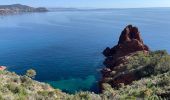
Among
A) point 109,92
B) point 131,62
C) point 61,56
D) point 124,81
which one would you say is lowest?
point 61,56

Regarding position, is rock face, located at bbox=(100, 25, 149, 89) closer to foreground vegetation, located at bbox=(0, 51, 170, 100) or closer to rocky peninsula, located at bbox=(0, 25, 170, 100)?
rocky peninsula, located at bbox=(0, 25, 170, 100)

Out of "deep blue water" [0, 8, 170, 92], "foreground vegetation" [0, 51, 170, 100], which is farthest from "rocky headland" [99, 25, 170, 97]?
"deep blue water" [0, 8, 170, 92]

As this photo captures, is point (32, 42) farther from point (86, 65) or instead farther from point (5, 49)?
point (86, 65)

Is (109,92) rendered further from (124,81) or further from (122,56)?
(122,56)

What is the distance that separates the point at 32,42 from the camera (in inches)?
4493

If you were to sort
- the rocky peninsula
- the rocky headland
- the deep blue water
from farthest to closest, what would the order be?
1. the deep blue water
2. the rocky headland
3. the rocky peninsula

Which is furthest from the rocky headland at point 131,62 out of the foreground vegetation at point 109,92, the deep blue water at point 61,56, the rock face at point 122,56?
the deep blue water at point 61,56

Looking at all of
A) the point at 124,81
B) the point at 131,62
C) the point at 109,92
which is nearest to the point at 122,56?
the point at 131,62

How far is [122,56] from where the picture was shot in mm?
72062

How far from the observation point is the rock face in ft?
160

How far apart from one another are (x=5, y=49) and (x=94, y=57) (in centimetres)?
3081

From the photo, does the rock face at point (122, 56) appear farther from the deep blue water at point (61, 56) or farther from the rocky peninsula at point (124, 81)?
the deep blue water at point (61, 56)

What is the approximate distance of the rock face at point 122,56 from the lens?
160ft

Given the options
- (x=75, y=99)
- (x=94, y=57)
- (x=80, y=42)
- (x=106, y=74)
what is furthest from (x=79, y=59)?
(x=75, y=99)
